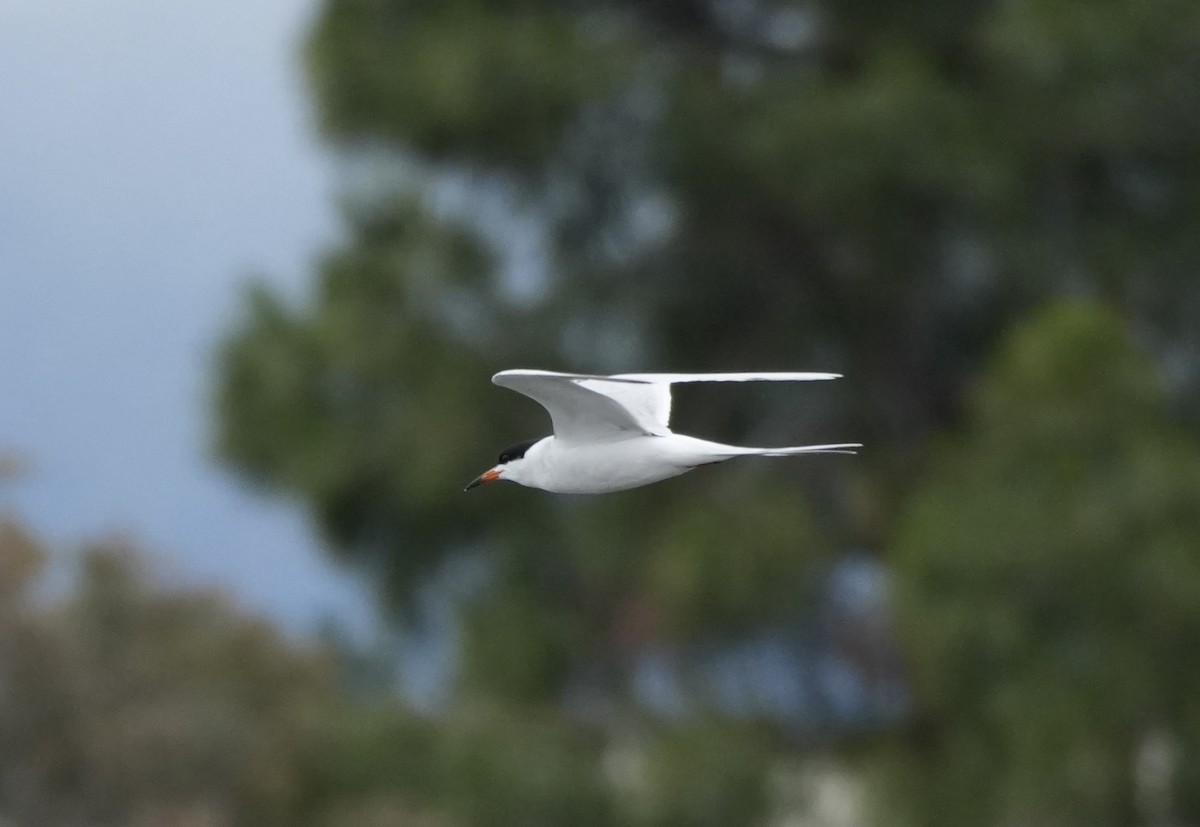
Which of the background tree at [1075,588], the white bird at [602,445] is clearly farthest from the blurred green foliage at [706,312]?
the white bird at [602,445]

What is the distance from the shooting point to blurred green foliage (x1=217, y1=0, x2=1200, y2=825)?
56.9 feet

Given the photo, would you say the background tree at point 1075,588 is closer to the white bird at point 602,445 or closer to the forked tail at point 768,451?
the white bird at point 602,445

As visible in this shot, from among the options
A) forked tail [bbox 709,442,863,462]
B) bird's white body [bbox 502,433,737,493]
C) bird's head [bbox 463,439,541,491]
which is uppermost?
bird's head [bbox 463,439,541,491]

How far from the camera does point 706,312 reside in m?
19.2

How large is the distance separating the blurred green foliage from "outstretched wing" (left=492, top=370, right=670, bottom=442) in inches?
378

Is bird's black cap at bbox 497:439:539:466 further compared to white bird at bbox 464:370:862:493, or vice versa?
bird's black cap at bbox 497:439:539:466

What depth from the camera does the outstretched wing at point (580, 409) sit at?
18.7ft

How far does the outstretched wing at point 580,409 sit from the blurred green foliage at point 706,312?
9.59m

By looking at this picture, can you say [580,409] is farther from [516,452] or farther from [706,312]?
[706,312]

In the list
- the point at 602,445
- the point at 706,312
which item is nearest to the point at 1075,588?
the point at 706,312

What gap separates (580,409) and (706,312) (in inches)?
519

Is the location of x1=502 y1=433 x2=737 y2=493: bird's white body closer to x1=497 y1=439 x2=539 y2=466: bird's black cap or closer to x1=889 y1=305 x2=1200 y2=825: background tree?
x1=497 y1=439 x2=539 y2=466: bird's black cap

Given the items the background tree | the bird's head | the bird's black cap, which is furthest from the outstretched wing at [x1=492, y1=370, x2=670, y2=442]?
the background tree

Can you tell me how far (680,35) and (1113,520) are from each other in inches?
270
